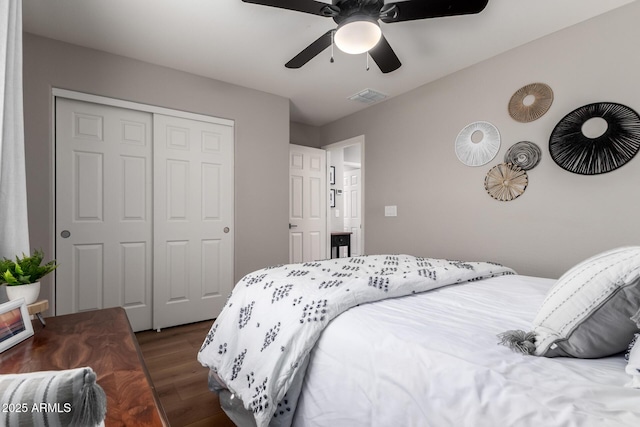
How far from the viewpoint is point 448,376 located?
0.75 meters

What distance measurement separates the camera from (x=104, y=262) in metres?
2.64

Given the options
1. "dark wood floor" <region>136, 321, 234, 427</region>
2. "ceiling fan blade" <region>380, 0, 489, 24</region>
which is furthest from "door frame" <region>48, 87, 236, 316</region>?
"ceiling fan blade" <region>380, 0, 489, 24</region>

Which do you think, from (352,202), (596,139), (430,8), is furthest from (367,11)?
(352,202)

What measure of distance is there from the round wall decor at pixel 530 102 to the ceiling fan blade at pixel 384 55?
1.16 m

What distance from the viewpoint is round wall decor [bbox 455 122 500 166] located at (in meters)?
2.69

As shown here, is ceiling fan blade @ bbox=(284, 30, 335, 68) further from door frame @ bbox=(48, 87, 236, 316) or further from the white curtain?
door frame @ bbox=(48, 87, 236, 316)

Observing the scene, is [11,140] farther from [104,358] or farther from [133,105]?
[133,105]

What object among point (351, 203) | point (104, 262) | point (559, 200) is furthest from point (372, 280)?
point (351, 203)

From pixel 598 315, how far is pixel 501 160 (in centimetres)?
219

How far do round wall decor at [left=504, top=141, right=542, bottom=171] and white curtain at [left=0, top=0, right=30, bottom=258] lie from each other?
3.17 m

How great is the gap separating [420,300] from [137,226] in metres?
2.62

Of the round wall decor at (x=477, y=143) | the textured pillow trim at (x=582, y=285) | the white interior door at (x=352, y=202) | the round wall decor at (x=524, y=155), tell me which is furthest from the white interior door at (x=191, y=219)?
the white interior door at (x=352, y=202)

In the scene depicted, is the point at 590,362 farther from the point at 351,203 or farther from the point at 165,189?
the point at 351,203

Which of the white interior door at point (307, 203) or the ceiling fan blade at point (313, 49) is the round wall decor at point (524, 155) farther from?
the white interior door at point (307, 203)
